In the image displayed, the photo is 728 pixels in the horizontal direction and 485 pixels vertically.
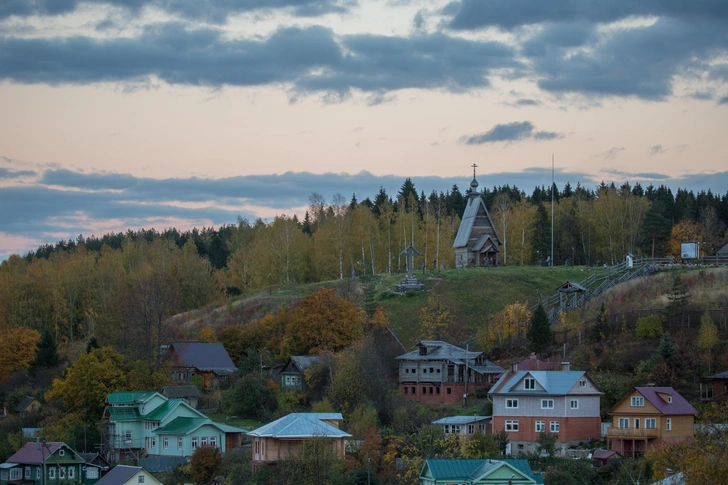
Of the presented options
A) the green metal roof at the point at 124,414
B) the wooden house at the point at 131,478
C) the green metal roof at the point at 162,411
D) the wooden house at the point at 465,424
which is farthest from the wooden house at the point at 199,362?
the wooden house at the point at 465,424

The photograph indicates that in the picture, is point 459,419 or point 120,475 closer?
point 120,475

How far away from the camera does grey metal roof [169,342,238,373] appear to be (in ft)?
238

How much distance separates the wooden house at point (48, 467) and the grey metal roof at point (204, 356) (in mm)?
14913

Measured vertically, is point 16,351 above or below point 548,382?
below

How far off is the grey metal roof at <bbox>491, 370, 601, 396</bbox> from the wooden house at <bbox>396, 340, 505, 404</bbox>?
8185 mm

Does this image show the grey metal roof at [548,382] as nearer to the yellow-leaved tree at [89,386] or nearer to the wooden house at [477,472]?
the wooden house at [477,472]

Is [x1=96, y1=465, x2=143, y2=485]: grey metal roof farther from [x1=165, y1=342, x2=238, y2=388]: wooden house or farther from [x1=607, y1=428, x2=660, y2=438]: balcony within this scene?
[x1=607, y1=428, x2=660, y2=438]: balcony

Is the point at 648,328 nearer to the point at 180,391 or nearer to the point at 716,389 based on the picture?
the point at 716,389

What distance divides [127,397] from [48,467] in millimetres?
7221

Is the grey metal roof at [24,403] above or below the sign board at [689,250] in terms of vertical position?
below

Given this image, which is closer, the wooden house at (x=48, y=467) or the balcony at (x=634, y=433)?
the balcony at (x=634, y=433)

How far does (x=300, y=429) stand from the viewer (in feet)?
172

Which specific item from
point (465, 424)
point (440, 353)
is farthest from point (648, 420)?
point (440, 353)

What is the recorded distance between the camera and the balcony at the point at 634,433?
50.2 meters
